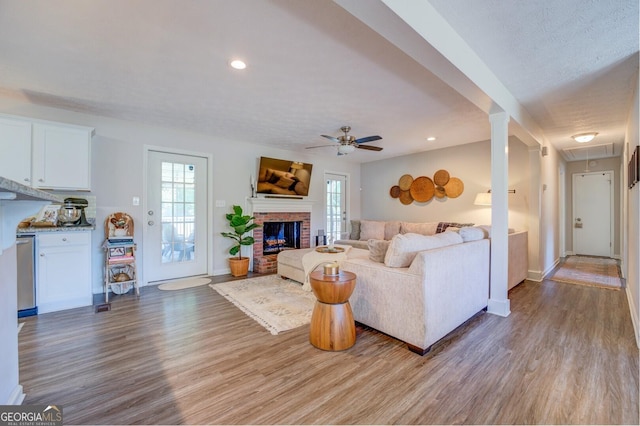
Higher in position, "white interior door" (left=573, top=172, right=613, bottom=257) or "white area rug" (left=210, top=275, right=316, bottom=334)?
"white interior door" (left=573, top=172, right=613, bottom=257)

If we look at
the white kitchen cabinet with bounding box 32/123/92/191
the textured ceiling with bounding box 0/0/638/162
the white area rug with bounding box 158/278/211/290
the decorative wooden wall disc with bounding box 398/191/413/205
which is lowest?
the white area rug with bounding box 158/278/211/290

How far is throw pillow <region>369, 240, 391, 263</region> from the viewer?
8.54 feet

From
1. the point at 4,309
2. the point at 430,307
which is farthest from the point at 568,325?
the point at 4,309

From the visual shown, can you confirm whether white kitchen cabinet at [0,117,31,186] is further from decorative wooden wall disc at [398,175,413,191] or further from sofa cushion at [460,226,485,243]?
decorative wooden wall disc at [398,175,413,191]

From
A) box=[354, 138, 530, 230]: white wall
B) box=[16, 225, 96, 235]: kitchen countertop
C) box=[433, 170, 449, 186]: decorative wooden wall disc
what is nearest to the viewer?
box=[16, 225, 96, 235]: kitchen countertop

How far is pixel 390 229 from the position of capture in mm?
5941

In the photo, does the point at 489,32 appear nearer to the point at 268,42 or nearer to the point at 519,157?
the point at 268,42

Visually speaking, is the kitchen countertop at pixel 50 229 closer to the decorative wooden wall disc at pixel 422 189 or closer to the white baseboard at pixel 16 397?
the white baseboard at pixel 16 397

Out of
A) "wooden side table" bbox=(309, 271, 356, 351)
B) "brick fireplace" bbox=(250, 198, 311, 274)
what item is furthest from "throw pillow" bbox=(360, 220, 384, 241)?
"wooden side table" bbox=(309, 271, 356, 351)

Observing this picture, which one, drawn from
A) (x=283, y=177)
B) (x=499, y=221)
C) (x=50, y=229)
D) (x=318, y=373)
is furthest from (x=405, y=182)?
(x=50, y=229)

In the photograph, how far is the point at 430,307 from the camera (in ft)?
7.09

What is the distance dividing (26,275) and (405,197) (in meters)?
6.08

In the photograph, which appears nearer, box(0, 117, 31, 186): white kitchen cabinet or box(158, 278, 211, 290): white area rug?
box(0, 117, 31, 186): white kitchen cabinet

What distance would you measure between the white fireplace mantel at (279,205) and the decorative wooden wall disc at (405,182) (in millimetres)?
2086
